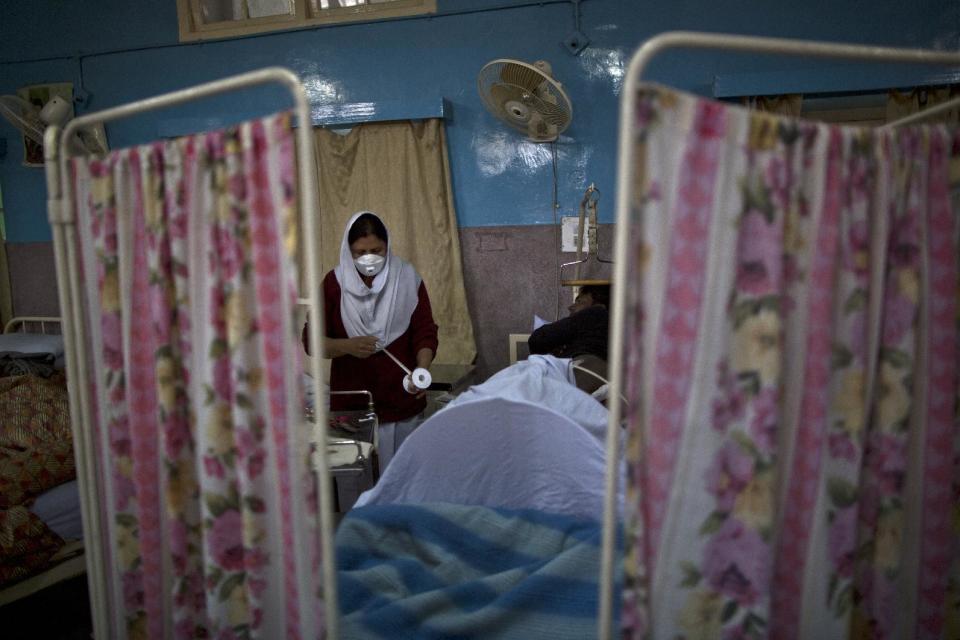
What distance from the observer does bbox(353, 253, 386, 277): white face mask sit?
249 cm

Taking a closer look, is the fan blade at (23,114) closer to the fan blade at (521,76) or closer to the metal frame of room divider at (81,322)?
the fan blade at (521,76)

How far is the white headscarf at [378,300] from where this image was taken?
2.55 metres

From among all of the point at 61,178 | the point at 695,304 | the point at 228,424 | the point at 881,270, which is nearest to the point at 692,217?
the point at 695,304

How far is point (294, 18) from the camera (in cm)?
390

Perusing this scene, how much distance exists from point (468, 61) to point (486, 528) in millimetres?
3085

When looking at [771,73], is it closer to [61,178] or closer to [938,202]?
[938,202]

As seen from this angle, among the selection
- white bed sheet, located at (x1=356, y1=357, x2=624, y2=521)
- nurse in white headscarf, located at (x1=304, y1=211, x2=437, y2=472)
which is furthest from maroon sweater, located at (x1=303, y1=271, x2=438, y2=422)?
white bed sheet, located at (x1=356, y1=357, x2=624, y2=521)

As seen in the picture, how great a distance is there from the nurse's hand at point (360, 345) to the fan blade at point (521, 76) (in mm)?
1591

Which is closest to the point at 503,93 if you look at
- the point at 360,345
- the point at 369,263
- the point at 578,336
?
the point at 369,263

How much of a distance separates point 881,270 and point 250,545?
1.09 meters

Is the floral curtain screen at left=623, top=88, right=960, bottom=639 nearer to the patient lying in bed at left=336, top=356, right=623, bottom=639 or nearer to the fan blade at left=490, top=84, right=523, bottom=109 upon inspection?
the patient lying in bed at left=336, top=356, right=623, bottom=639

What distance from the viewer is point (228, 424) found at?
0.99m

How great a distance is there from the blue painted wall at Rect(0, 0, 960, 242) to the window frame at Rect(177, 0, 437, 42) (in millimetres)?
58

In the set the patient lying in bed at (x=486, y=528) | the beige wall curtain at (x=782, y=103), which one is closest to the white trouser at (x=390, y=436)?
the patient lying in bed at (x=486, y=528)
